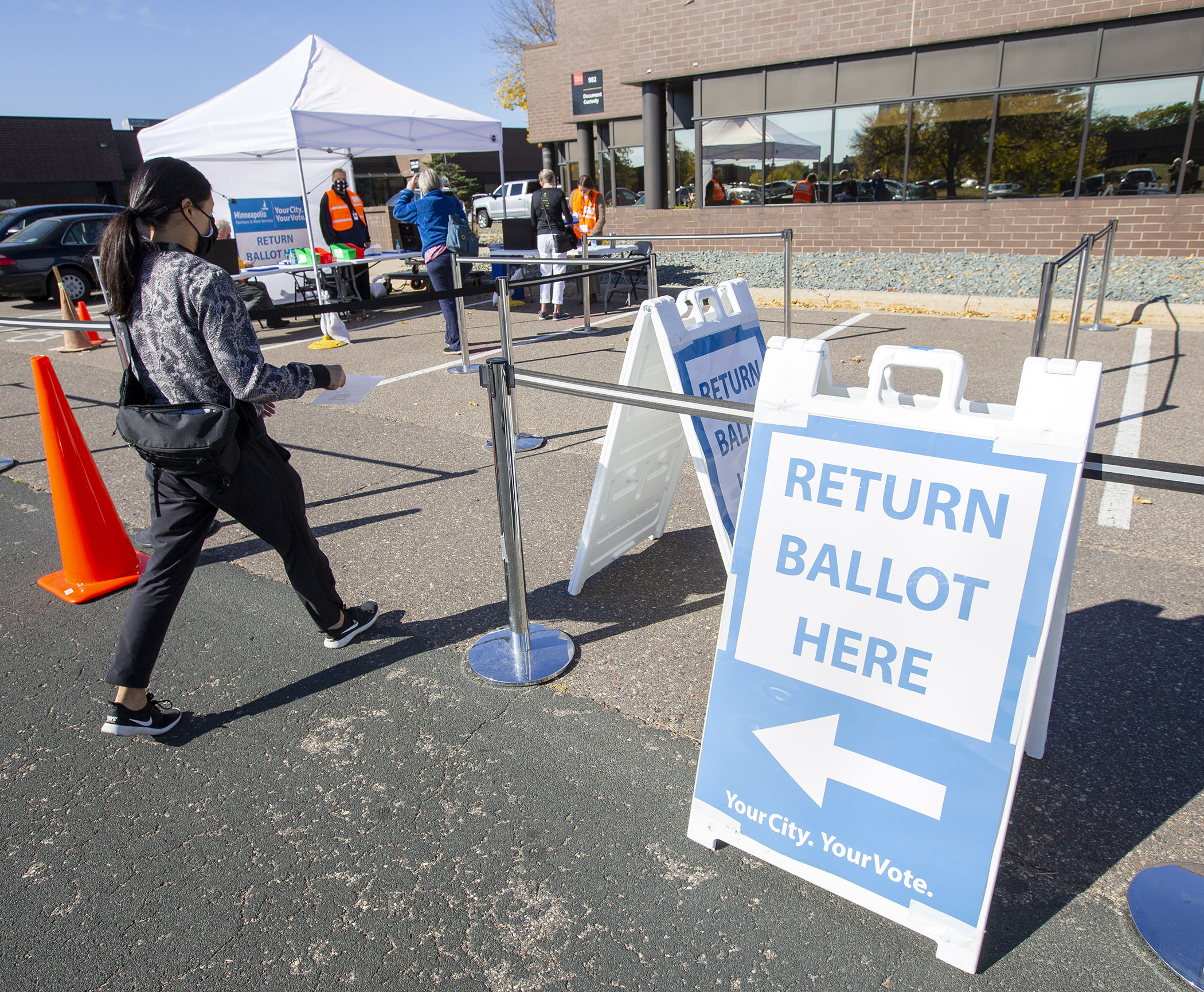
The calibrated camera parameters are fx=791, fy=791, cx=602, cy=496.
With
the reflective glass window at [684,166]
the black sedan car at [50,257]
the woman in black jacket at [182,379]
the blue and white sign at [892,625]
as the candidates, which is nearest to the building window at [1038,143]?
the reflective glass window at [684,166]

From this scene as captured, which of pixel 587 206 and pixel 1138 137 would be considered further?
pixel 587 206

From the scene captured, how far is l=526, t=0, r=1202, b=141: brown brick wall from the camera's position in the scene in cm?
1222

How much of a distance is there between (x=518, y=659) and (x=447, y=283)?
7.30 metres

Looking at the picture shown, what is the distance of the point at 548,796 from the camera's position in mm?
2572

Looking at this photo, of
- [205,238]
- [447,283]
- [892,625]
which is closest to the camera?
[892,625]

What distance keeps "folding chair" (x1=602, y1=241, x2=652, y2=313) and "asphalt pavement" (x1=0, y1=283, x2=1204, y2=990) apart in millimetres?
8040

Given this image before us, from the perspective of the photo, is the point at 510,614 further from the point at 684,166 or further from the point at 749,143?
the point at 684,166

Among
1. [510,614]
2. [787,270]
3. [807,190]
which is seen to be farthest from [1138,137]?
[510,614]

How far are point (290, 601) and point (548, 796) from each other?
1981 millimetres

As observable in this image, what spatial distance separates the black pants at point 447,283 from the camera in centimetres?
922

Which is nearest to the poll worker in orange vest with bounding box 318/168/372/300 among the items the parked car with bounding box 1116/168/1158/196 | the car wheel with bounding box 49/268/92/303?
the car wheel with bounding box 49/268/92/303

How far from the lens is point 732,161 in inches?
630

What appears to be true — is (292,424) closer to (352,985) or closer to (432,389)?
(432,389)

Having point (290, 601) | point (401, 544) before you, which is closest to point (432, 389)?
point (401, 544)
